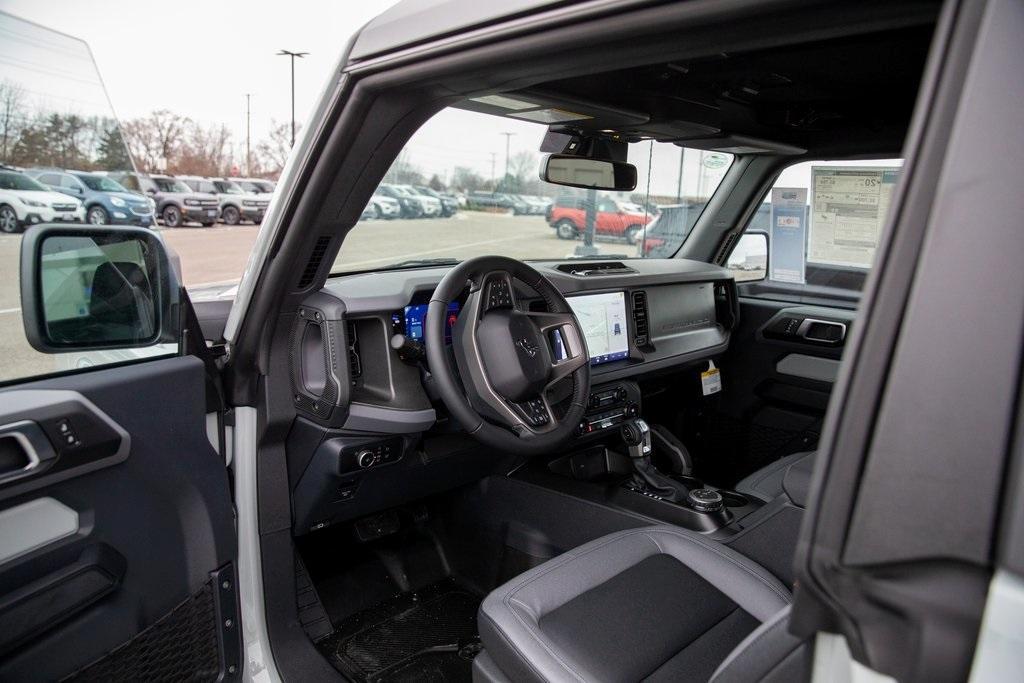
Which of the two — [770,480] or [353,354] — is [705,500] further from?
[353,354]

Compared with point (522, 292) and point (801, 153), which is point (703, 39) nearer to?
point (522, 292)

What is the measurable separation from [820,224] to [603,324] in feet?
4.48

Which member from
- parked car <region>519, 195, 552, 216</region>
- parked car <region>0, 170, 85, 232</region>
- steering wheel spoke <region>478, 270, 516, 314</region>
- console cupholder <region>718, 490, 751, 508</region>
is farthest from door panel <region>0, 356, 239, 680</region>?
parked car <region>519, 195, 552, 216</region>

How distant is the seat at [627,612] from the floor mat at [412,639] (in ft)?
2.64

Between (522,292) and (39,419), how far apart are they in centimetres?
149

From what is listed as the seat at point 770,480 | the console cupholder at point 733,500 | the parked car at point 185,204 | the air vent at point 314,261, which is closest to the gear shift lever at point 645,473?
the console cupholder at point 733,500

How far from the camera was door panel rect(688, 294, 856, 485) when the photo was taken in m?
3.57

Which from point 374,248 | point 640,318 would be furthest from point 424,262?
point 640,318

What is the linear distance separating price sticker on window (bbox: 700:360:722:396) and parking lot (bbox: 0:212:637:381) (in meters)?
0.76

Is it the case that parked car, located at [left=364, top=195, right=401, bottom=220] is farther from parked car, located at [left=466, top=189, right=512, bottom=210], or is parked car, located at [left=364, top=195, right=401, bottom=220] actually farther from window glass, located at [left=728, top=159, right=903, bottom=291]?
window glass, located at [left=728, top=159, right=903, bottom=291]

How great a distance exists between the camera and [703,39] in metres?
1.05

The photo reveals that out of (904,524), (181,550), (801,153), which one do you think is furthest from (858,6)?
(801,153)

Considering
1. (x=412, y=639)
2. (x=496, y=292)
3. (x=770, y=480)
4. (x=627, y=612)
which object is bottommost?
(x=412, y=639)

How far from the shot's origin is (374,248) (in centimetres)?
294
